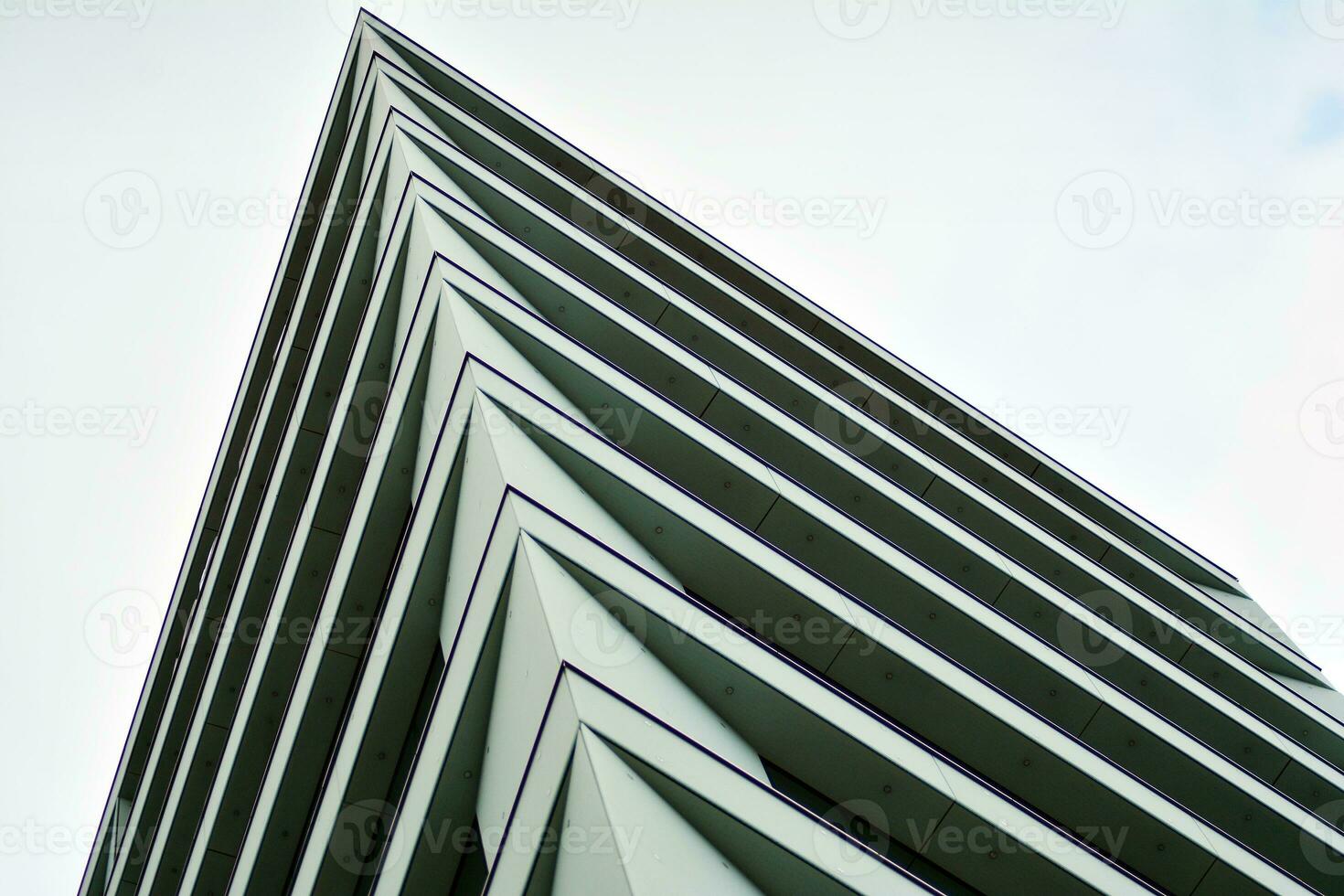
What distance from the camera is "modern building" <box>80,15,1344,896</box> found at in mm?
7578

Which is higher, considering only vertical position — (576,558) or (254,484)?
(576,558)

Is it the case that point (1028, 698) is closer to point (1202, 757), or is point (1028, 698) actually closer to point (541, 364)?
point (1202, 757)

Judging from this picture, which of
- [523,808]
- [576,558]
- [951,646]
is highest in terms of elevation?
[951,646]

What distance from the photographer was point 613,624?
784cm

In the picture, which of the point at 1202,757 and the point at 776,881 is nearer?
the point at 776,881

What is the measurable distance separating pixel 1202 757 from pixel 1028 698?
2.15 meters

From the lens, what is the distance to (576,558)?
800 cm

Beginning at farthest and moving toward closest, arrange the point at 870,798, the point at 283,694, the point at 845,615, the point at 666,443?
the point at 283,694 < the point at 666,443 < the point at 845,615 < the point at 870,798

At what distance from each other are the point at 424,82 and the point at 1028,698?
1593cm

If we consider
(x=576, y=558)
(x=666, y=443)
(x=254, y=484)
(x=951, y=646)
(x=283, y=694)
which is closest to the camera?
(x=576, y=558)

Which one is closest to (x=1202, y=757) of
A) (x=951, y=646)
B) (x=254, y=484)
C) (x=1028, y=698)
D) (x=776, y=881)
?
(x=1028, y=698)

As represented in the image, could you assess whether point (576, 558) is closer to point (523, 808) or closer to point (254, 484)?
point (523, 808)

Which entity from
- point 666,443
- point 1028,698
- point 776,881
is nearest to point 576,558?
point 776,881

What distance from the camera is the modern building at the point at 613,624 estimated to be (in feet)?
24.9
